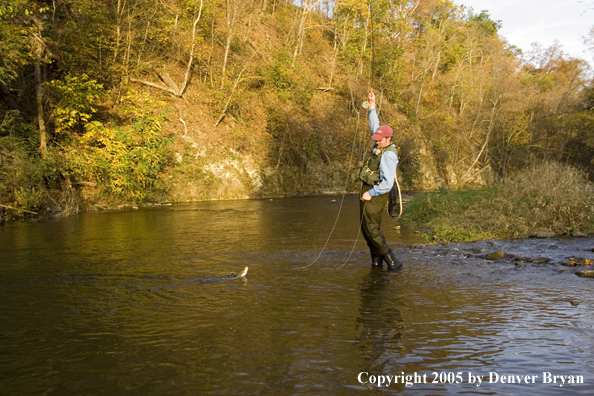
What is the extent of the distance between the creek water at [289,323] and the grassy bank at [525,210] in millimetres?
1386

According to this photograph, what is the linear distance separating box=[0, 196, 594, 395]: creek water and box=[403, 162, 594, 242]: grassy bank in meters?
1.39

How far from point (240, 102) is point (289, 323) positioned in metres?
27.7

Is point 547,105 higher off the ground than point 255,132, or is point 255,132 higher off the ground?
point 547,105

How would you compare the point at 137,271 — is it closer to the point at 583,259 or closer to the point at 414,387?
the point at 414,387

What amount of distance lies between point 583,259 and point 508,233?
3314mm

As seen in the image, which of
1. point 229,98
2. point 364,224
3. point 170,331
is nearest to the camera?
point 170,331

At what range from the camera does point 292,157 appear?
1264 inches

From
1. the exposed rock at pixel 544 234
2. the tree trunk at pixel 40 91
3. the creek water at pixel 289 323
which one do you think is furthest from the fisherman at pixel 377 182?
the tree trunk at pixel 40 91

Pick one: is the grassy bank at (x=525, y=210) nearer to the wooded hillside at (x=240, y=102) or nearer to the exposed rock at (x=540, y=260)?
the exposed rock at (x=540, y=260)

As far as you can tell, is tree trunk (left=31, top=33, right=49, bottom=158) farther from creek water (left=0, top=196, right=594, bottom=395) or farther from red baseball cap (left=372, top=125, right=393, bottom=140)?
red baseball cap (left=372, top=125, right=393, bottom=140)

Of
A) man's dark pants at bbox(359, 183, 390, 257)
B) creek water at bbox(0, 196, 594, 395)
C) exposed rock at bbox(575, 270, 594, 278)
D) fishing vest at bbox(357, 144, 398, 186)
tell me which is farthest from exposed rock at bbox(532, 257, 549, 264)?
fishing vest at bbox(357, 144, 398, 186)

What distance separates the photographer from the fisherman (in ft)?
25.1

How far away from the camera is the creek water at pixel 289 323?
3.96m

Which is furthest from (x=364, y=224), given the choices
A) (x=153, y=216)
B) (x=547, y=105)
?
(x=547, y=105)
